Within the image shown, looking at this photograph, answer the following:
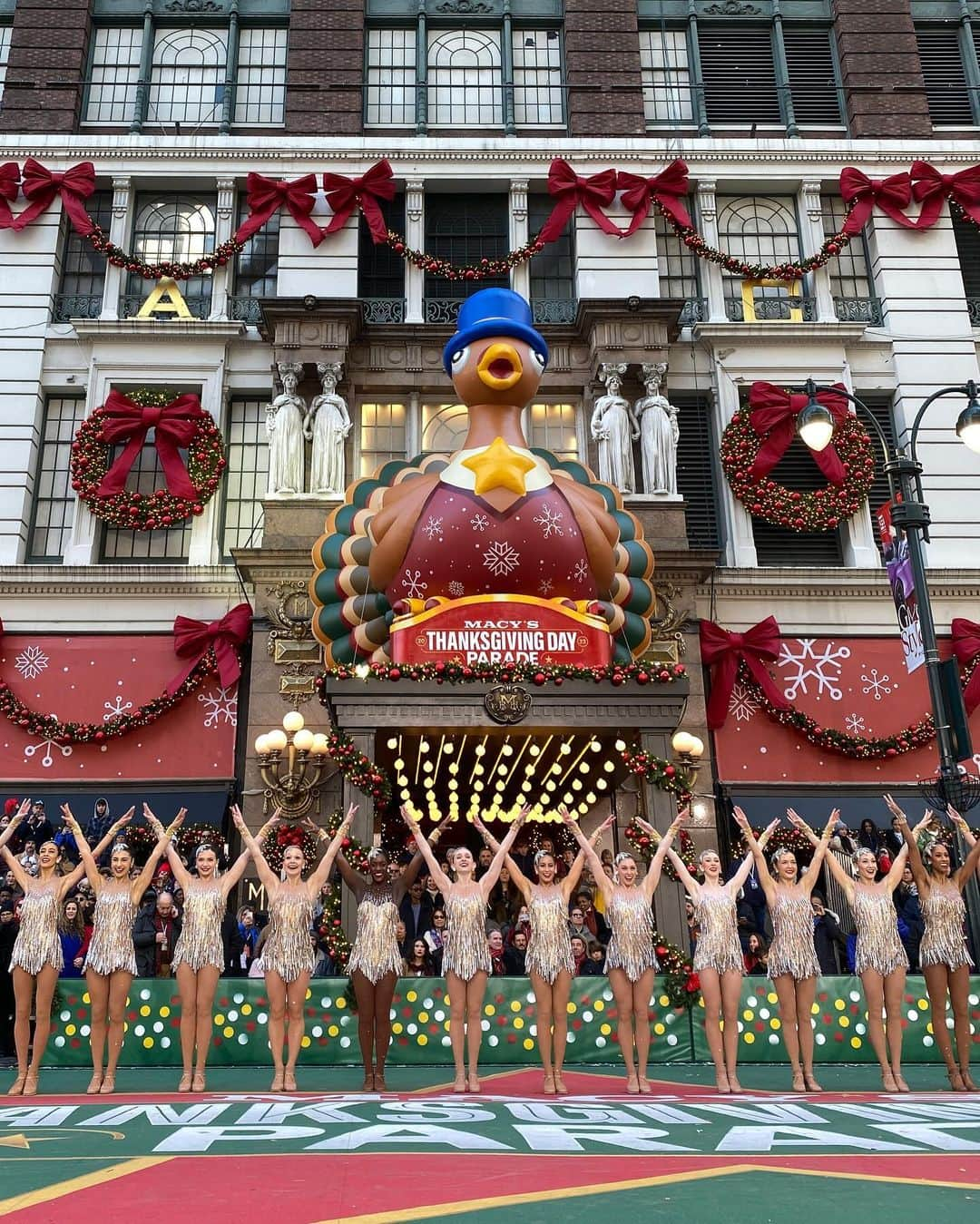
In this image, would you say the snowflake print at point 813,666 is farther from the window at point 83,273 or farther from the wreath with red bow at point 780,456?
the window at point 83,273

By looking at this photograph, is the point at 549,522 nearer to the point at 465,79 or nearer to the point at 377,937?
the point at 377,937

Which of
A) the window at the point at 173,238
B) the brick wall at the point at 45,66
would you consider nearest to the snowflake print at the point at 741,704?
the window at the point at 173,238

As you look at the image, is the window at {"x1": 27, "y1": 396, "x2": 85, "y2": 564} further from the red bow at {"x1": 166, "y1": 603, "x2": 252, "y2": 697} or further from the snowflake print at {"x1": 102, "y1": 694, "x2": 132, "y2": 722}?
the red bow at {"x1": 166, "y1": 603, "x2": 252, "y2": 697}

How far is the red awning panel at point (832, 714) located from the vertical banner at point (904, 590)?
6.80 meters

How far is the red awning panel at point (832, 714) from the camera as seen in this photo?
748 inches

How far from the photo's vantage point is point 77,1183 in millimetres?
4730

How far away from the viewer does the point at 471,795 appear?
52.0 ft

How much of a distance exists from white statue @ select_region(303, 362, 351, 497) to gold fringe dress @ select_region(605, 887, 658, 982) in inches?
455

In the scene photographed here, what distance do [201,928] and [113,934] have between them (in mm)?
821

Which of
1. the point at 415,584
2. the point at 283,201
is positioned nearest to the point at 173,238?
the point at 283,201

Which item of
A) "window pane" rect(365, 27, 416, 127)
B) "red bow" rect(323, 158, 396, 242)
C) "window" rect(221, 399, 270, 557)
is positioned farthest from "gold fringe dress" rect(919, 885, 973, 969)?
"window pane" rect(365, 27, 416, 127)

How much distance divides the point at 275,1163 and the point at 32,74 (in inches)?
994

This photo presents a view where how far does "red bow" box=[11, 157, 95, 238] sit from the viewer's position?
862 inches

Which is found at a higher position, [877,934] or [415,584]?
[415,584]
